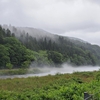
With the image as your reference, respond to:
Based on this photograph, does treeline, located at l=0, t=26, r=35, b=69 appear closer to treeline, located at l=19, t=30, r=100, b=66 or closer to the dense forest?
the dense forest

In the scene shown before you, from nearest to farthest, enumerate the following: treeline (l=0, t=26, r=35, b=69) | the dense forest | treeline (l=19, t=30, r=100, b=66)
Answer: treeline (l=0, t=26, r=35, b=69) → the dense forest → treeline (l=19, t=30, r=100, b=66)

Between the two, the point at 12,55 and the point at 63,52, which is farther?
the point at 63,52

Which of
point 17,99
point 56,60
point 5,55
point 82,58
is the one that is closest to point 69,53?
point 82,58

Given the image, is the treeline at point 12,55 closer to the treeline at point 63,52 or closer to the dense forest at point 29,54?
the dense forest at point 29,54

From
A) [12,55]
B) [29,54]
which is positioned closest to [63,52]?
[29,54]

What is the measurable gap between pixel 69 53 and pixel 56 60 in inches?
1110

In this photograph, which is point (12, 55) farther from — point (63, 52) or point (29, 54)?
point (63, 52)

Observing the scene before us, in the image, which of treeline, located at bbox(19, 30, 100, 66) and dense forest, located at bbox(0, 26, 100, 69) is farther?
treeline, located at bbox(19, 30, 100, 66)

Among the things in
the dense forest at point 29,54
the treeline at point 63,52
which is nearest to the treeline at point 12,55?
the dense forest at point 29,54

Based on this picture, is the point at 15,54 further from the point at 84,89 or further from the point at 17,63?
the point at 84,89

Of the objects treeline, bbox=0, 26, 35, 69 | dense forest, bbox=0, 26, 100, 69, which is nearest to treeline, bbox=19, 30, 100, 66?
dense forest, bbox=0, 26, 100, 69

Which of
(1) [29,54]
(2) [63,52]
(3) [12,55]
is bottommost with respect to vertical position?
(3) [12,55]

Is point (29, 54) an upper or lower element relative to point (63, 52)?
lower

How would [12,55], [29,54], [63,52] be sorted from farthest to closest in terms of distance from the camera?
[63,52] < [29,54] < [12,55]
